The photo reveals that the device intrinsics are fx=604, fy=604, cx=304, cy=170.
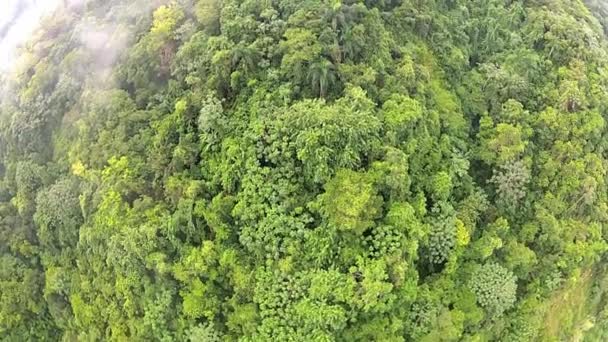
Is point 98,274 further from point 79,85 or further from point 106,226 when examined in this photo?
point 79,85

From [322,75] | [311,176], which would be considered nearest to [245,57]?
[322,75]

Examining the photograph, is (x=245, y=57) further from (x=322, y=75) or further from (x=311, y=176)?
(x=311, y=176)

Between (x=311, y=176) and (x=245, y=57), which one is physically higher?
(x=245, y=57)

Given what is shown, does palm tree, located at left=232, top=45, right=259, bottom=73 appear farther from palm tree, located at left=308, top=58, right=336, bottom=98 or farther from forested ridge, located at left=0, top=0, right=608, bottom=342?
palm tree, located at left=308, top=58, right=336, bottom=98

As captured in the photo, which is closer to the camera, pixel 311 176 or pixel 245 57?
pixel 311 176

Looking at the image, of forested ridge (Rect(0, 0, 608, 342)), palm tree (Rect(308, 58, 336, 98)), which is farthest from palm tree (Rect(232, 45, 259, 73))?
palm tree (Rect(308, 58, 336, 98))

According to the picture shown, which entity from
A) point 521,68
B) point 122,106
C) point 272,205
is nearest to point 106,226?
point 122,106
